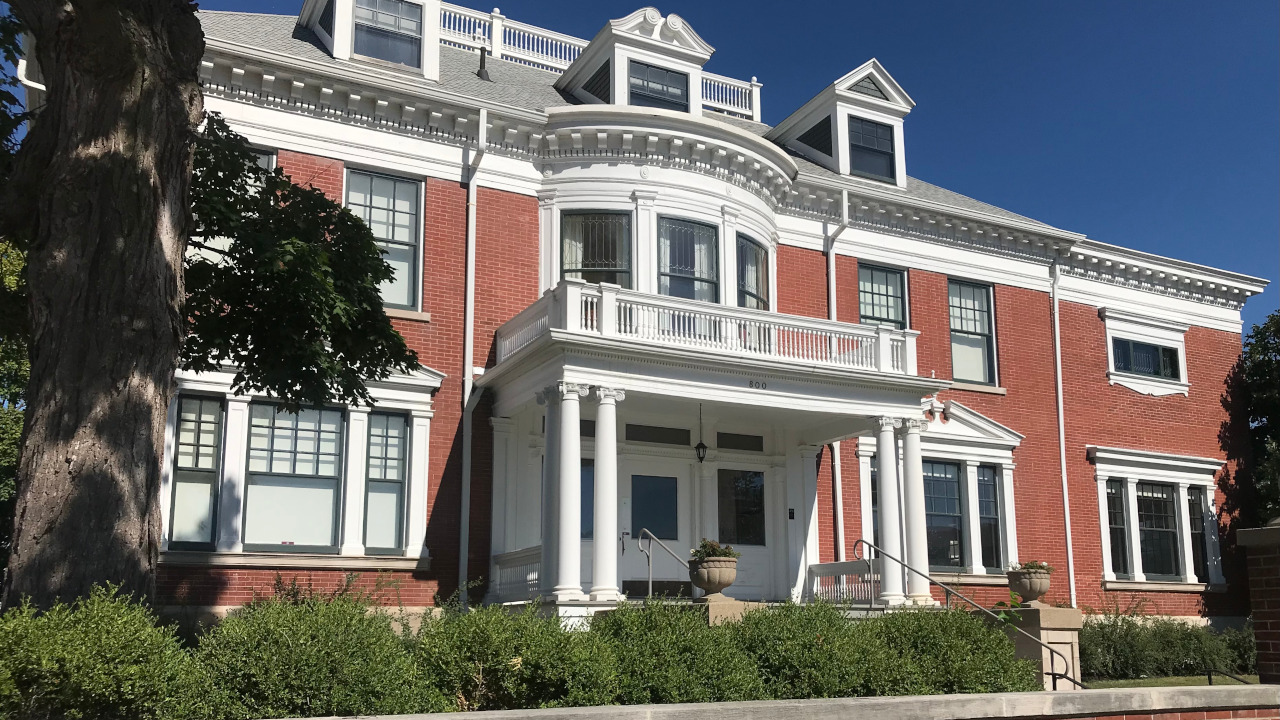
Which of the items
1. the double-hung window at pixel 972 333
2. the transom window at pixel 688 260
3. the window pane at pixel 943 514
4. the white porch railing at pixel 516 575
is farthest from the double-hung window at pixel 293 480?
the double-hung window at pixel 972 333

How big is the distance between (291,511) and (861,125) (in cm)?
1495

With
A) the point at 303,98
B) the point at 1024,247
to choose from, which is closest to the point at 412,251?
the point at 303,98

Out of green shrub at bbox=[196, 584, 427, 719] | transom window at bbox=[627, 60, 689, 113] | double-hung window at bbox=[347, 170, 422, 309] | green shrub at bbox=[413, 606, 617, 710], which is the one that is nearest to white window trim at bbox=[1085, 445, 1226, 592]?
transom window at bbox=[627, 60, 689, 113]

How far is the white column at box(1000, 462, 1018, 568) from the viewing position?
22.6 meters

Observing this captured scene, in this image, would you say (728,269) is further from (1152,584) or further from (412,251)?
(1152,584)

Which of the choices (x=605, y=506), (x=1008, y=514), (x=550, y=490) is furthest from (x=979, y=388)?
(x=550, y=490)

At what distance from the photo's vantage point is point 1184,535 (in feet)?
82.5

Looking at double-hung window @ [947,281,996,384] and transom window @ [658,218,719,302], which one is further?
double-hung window @ [947,281,996,384]

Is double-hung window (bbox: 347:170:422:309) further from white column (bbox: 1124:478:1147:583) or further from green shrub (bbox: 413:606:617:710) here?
white column (bbox: 1124:478:1147:583)

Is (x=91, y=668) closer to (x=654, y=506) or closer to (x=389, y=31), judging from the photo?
(x=654, y=506)

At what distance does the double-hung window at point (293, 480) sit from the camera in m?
16.6

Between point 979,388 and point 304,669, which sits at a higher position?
point 979,388

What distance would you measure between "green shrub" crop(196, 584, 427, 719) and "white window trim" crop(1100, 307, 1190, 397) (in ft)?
69.3

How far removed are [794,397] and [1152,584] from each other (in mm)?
11718
